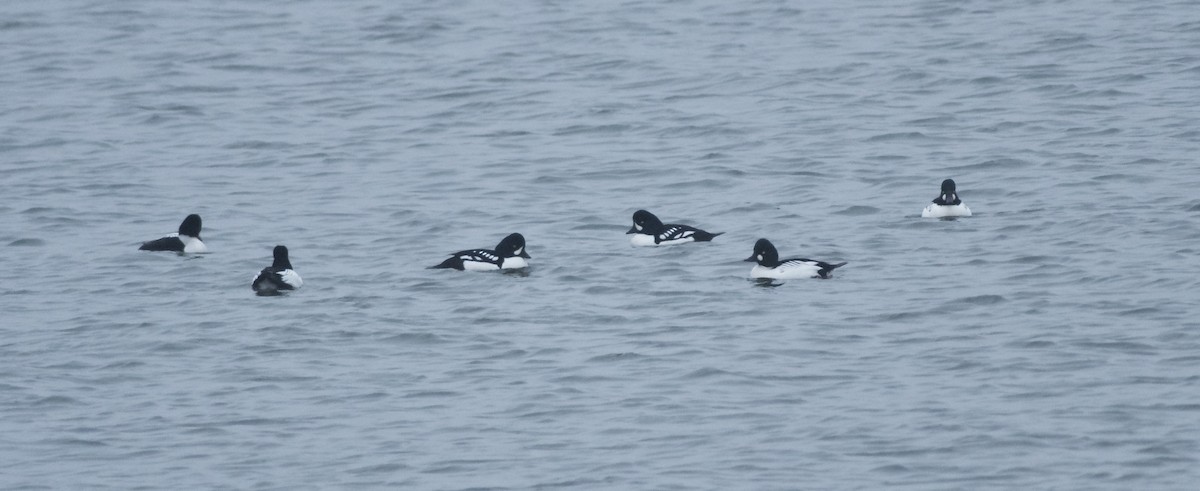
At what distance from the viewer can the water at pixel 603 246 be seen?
1199 centimetres

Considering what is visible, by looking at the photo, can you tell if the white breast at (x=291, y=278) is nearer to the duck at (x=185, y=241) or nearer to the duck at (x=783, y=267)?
the duck at (x=185, y=241)

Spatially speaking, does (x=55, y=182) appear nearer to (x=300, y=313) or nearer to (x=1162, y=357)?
(x=300, y=313)

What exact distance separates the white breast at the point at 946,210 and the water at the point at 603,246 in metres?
0.12

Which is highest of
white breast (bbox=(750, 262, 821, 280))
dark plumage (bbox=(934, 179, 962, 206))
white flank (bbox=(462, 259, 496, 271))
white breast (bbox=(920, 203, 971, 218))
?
dark plumage (bbox=(934, 179, 962, 206))

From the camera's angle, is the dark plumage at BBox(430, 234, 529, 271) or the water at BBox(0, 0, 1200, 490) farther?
the dark plumage at BBox(430, 234, 529, 271)

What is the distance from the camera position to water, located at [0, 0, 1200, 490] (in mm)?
11992

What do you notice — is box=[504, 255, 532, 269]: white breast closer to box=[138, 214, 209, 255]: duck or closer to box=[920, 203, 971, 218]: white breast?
box=[138, 214, 209, 255]: duck

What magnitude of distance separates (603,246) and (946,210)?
346cm

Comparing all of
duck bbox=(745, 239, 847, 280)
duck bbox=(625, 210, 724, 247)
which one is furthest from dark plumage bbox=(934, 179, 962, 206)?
duck bbox=(625, 210, 724, 247)

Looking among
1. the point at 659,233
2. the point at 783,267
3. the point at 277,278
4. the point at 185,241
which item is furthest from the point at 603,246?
the point at 185,241

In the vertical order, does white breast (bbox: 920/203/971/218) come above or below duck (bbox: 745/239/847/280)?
above

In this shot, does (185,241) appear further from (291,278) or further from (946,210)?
(946,210)

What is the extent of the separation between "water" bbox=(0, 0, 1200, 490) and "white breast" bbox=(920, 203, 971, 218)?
0.12 m

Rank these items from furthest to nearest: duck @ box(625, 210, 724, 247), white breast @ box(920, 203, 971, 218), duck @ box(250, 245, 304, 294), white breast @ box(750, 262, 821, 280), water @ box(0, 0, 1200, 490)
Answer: white breast @ box(920, 203, 971, 218) → duck @ box(625, 210, 724, 247) → duck @ box(250, 245, 304, 294) → white breast @ box(750, 262, 821, 280) → water @ box(0, 0, 1200, 490)
